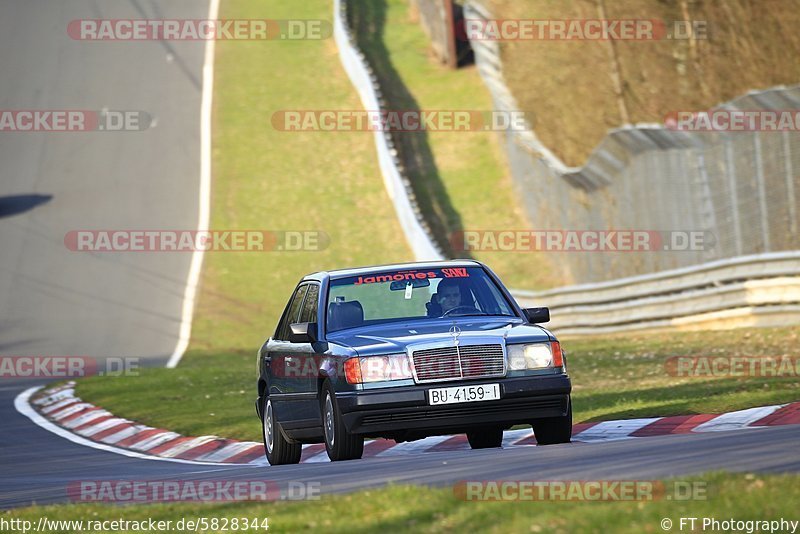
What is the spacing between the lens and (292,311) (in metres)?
14.1

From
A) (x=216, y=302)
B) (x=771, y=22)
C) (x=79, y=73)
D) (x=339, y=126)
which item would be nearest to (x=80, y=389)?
(x=216, y=302)

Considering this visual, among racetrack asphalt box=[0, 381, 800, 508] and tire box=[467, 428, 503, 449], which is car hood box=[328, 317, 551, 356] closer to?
racetrack asphalt box=[0, 381, 800, 508]

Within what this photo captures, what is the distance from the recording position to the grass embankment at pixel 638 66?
26.0 m

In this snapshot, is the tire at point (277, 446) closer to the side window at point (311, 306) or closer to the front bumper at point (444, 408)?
the side window at point (311, 306)

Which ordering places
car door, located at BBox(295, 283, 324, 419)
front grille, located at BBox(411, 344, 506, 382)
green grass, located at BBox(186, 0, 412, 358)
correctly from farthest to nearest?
green grass, located at BBox(186, 0, 412, 358)
car door, located at BBox(295, 283, 324, 419)
front grille, located at BBox(411, 344, 506, 382)

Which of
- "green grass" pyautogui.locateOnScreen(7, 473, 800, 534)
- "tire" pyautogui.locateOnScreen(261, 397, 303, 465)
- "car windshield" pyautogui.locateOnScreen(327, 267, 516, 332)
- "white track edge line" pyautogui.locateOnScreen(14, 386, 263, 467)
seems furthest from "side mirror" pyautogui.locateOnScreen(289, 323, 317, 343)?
"green grass" pyautogui.locateOnScreen(7, 473, 800, 534)

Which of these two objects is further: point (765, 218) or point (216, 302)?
point (216, 302)

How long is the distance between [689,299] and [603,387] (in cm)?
620

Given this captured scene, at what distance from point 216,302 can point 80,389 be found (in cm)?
958

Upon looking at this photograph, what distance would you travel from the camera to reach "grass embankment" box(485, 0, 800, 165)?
2603 cm

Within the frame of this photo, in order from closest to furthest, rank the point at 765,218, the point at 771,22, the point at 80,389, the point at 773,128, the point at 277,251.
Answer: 1. the point at 773,128
2. the point at 765,218
3. the point at 80,389
4. the point at 771,22
5. the point at 277,251

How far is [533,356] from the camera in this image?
11695 mm

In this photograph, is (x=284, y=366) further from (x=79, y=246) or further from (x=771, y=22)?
(x=79, y=246)

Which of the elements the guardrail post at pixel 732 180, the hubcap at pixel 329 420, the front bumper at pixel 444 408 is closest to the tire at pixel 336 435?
the hubcap at pixel 329 420
